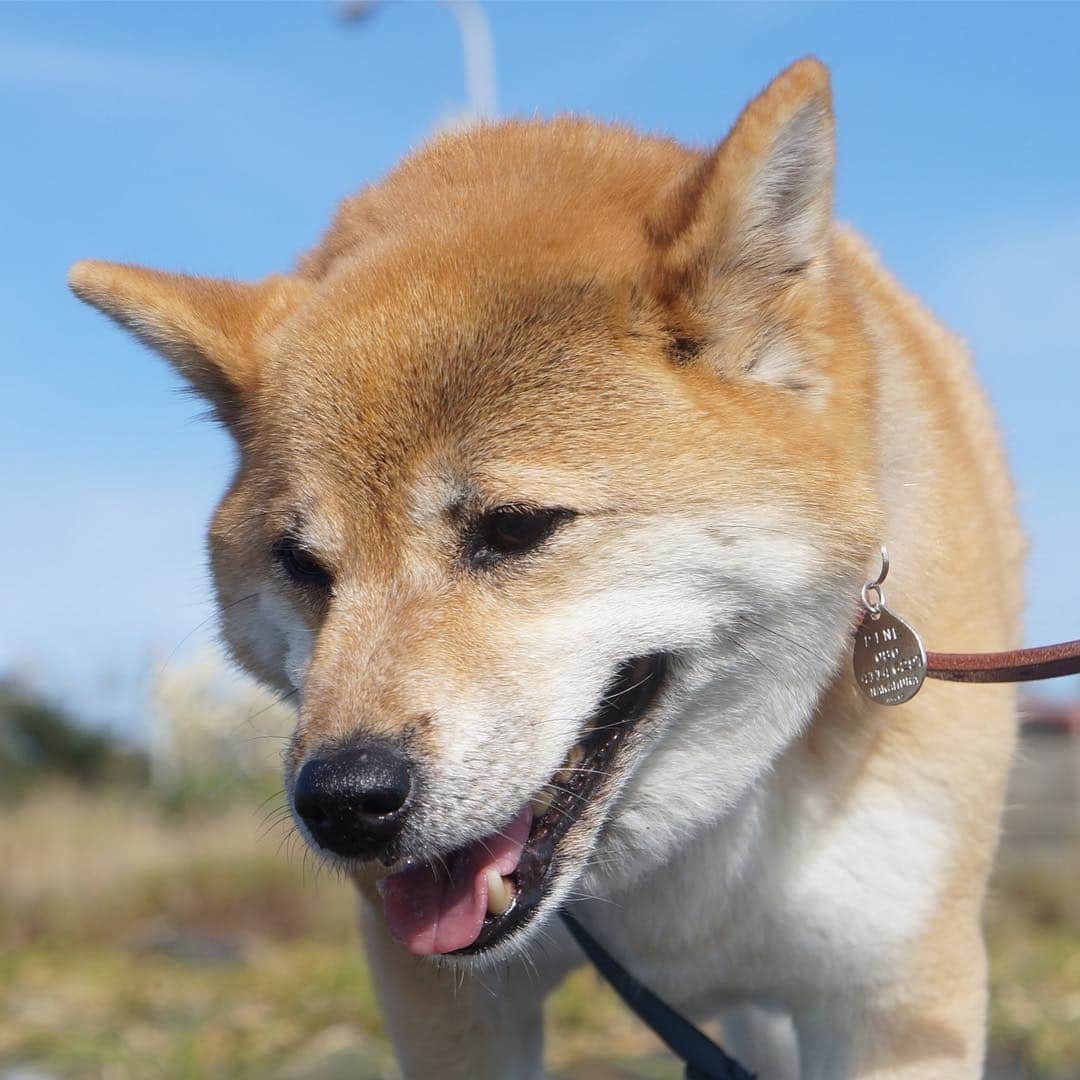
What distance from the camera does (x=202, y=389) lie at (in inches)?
119

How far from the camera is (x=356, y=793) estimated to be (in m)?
2.18

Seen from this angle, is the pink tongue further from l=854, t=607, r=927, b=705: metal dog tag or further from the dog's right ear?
the dog's right ear

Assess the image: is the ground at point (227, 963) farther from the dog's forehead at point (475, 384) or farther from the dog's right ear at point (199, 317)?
the dog's right ear at point (199, 317)

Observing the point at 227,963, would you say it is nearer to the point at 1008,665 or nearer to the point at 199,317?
the point at 199,317

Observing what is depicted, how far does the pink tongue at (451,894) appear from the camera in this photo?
2391 millimetres

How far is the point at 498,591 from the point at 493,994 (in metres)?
0.94

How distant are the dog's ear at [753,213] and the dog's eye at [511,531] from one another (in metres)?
0.42

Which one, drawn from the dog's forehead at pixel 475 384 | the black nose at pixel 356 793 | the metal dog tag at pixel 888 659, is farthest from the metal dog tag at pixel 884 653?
the black nose at pixel 356 793

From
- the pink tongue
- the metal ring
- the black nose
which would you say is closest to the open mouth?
the pink tongue

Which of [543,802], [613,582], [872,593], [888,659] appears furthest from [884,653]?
[543,802]

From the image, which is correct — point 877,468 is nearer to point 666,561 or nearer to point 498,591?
point 666,561

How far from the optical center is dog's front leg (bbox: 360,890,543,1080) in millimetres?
2979

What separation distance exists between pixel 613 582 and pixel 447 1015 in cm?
111

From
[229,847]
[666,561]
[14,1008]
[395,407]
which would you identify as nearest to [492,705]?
[666,561]
